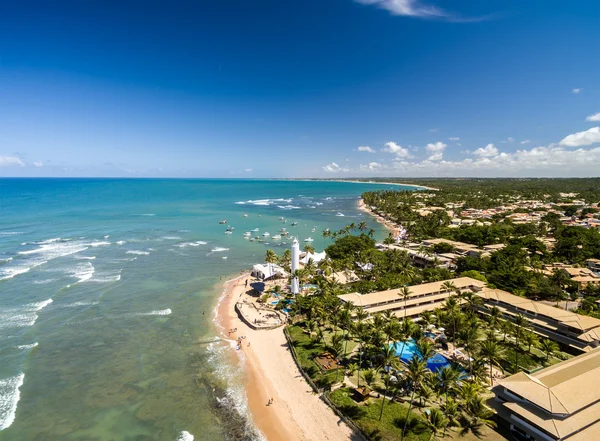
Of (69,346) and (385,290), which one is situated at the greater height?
(385,290)

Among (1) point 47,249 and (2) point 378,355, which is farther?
(1) point 47,249

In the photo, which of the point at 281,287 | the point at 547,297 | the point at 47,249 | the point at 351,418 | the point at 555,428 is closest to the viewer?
the point at 555,428

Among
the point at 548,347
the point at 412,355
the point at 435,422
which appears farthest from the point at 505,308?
the point at 435,422

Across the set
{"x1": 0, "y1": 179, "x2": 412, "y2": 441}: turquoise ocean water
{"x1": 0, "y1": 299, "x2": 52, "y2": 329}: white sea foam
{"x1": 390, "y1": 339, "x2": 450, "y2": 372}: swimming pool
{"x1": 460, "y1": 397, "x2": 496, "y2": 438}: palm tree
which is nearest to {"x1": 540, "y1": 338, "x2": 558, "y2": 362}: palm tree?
{"x1": 390, "y1": 339, "x2": 450, "y2": 372}: swimming pool

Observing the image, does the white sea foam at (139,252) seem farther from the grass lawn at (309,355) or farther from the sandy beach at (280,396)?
the grass lawn at (309,355)

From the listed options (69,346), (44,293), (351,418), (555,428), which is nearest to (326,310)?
(351,418)

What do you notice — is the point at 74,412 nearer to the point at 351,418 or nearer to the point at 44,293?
the point at 351,418

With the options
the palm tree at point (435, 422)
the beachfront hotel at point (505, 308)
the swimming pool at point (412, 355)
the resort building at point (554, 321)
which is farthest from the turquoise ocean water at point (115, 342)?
the resort building at point (554, 321)
